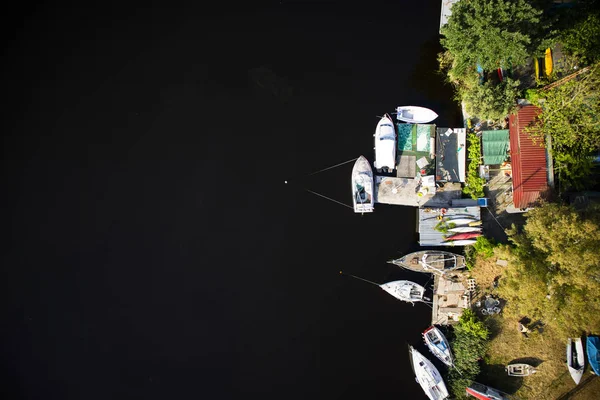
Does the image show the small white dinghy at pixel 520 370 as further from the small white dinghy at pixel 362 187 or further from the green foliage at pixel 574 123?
the small white dinghy at pixel 362 187

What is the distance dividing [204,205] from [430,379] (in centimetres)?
1446

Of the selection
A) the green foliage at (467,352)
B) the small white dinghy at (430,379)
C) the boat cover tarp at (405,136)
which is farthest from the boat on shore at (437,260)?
the boat cover tarp at (405,136)

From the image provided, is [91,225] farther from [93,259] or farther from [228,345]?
[228,345]

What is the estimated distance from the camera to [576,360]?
18344 millimetres

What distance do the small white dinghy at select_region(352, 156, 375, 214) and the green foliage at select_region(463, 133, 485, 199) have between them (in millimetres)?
4836

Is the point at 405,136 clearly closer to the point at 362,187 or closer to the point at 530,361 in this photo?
the point at 362,187

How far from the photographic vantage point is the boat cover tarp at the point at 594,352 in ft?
58.7

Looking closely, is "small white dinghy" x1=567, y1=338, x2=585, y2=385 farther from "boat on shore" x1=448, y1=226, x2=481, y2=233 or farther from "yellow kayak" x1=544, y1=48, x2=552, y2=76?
"yellow kayak" x1=544, y1=48, x2=552, y2=76

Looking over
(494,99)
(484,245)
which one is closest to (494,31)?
(494,99)

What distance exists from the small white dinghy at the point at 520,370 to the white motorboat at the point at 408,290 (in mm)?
5541

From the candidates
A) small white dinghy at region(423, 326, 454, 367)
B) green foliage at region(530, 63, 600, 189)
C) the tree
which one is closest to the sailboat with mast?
small white dinghy at region(423, 326, 454, 367)

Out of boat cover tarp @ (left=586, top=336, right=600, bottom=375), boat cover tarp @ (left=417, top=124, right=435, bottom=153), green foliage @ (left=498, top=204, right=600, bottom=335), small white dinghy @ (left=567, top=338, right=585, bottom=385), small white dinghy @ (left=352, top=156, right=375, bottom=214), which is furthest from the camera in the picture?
boat cover tarp @ (left=417, top=124, right=435, bottom=153)

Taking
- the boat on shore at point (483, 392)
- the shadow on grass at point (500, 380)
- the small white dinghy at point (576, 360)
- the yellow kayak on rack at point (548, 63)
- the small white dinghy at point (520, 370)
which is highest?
the yellow kayak on rack at point (548, 63)

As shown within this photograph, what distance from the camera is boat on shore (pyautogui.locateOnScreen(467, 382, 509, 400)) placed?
18.0 metres
